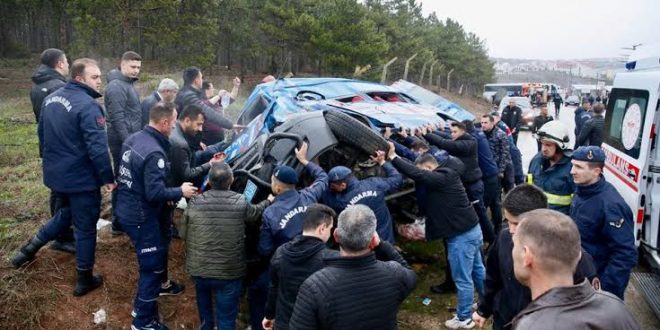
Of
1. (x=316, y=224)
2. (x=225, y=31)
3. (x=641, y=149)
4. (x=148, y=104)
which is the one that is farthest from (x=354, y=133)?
(x=225, y=31)

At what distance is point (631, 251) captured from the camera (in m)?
3.01

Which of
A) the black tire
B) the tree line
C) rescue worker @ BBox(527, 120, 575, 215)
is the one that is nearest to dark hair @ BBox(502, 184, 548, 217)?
Answer: rescue worker @ BBox(527, 120, 575, 215)

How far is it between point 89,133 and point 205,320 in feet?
5.79

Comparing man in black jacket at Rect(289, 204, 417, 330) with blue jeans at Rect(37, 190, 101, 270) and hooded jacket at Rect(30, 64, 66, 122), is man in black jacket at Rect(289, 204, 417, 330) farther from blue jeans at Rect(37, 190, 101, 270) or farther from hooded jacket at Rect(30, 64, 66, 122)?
hooded jacket at Rect(30, 64, 66, 122)

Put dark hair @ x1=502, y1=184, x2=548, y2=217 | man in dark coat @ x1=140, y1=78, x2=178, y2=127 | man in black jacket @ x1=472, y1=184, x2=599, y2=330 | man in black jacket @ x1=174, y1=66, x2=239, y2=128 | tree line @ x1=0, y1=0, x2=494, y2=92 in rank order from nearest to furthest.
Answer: man in black jacket @ x1=472, y1=184, x2=599, y2=330, dark hair @ x1=502, y1=184, x2=548, y2=217, man in dark coat @ x1=140, y1=78, x2=178, y2=127, man in black jacket @ x1=174, y1=66, x2=239, y2=128, tree line @ x1=0, y1=0, x2=494, y2=92

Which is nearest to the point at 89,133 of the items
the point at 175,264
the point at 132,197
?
the point at 132,197

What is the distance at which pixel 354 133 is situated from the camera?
4.24 metres

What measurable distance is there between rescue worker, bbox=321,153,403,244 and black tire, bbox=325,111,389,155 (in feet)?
1.21

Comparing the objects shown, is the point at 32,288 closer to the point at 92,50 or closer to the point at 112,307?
the point at 112,307

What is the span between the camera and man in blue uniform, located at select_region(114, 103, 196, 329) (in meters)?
3.57

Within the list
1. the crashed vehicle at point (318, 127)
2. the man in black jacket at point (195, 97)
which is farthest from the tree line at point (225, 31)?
the man in black jacket at point (195, 97)

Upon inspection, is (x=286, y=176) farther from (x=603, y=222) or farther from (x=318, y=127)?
(x=603, y=222)

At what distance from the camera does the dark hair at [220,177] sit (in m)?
3.39

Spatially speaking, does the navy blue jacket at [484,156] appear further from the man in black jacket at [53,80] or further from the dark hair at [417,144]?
the man in black jacket at [53,80]
